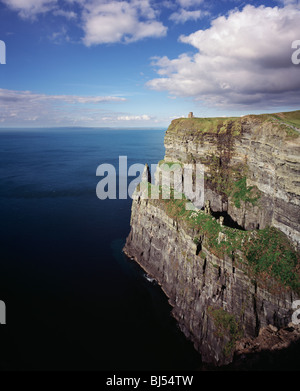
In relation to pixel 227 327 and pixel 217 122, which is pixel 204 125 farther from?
pixel 227 327

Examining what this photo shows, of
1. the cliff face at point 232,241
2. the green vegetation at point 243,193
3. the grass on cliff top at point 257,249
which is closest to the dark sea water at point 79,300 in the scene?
the cliff face at point 232,241

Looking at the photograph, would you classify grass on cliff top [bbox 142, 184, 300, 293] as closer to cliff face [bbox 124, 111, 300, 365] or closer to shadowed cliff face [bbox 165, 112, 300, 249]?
cliff face [bbox 124, 111, 300, 365]

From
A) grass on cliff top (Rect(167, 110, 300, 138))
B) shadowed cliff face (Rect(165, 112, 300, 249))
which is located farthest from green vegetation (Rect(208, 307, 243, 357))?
grass on cliff top (Rect(167, 110, 300, 138))

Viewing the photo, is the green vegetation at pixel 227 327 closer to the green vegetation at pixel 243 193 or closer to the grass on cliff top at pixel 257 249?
the grass on cliff top at pixel 257 249
